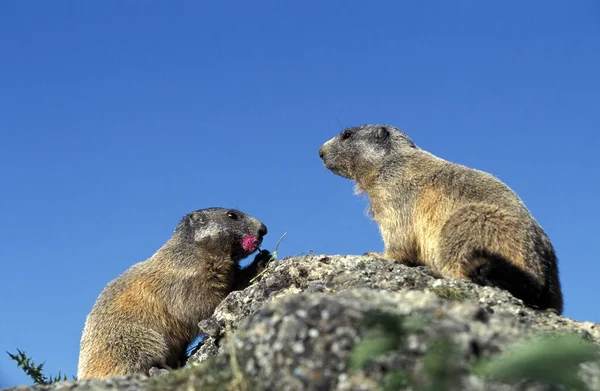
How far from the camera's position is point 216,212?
16734 mm

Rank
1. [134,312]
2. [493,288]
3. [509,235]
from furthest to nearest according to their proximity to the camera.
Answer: [134,312]
[509,235]
[493,288]

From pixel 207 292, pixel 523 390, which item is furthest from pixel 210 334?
pixel 523 390

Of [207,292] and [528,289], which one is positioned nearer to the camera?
[528,289]

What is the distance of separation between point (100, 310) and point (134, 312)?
80 centimetres

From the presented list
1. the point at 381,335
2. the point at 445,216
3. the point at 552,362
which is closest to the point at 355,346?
the point at 381,335

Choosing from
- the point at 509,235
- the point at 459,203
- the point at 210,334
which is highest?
the point at 459,203

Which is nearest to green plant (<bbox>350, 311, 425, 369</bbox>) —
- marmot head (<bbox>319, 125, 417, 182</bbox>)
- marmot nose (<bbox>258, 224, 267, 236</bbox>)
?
marmot head (<bbox>319, 125, 417, 182</bbox>)

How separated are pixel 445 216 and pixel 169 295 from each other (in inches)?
234

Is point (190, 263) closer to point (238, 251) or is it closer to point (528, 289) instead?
point (238, 251)

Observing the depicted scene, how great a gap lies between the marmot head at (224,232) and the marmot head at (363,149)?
2.27 meters

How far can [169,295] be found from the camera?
50.7ft

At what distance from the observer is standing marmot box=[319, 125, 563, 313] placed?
1249cm

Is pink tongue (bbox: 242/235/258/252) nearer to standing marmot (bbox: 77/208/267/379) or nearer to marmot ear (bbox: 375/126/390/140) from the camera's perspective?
standing marmot (bbox: 77/208/267/379)

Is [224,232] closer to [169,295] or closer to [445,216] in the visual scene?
[169,295]
